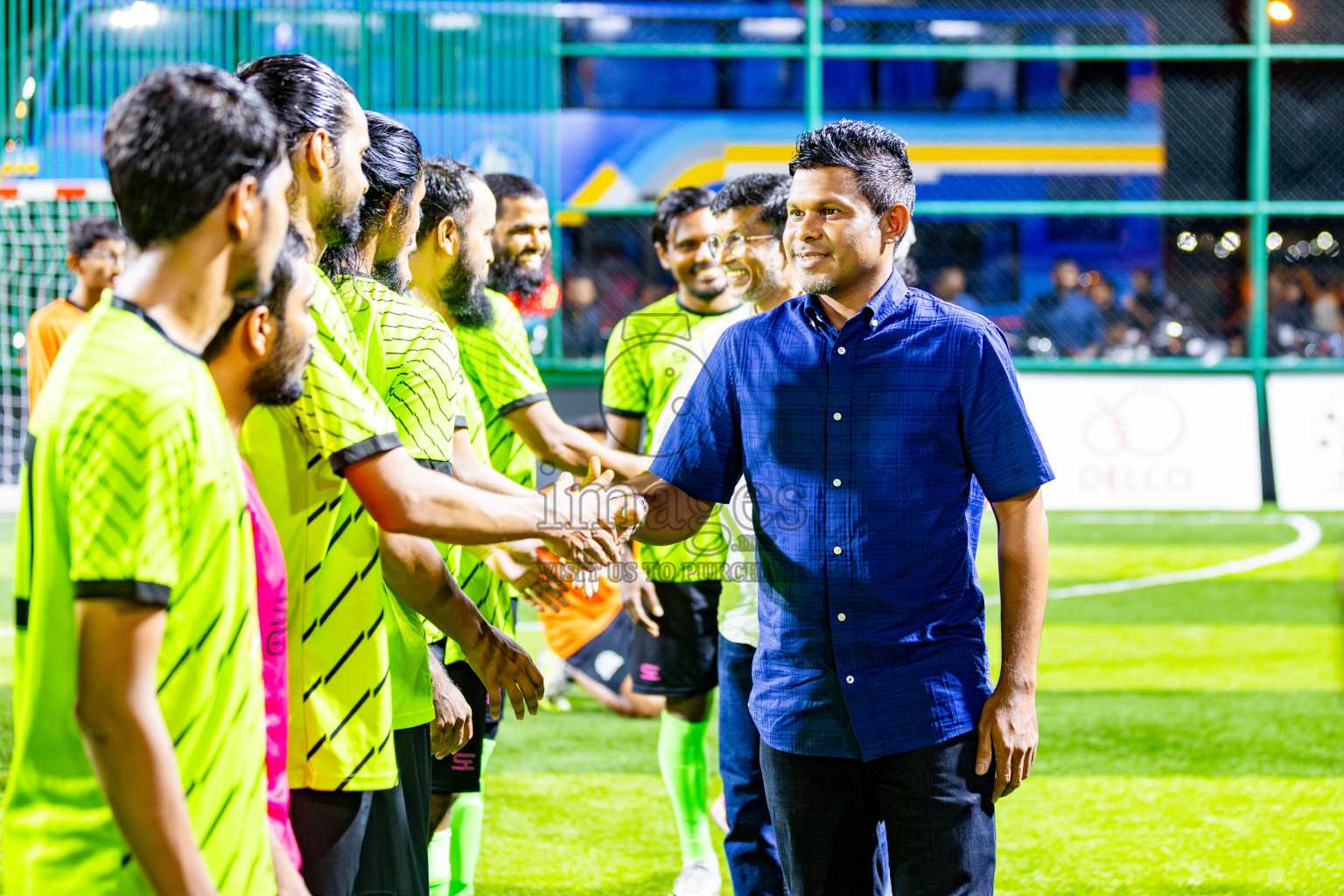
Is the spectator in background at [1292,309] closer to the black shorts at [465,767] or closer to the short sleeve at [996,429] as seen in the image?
the black shorts at [465,767]

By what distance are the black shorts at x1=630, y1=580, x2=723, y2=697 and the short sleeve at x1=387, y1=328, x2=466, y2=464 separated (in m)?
2.03

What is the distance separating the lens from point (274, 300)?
68.1 inches

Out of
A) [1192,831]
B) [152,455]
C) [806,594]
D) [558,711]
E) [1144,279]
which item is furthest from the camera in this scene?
[1144,279]

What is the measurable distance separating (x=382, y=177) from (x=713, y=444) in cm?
87

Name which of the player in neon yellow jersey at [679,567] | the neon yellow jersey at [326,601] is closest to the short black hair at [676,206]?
the player in neon yellow jersey at [679,567]

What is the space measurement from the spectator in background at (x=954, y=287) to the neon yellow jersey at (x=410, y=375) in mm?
11455

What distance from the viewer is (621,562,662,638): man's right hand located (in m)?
4.43

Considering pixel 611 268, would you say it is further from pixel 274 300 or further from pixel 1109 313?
pixel 274 300

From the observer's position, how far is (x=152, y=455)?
1.41 metres

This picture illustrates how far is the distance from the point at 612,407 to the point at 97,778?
3630mm

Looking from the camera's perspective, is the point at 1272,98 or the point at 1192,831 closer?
the point at 1192,831

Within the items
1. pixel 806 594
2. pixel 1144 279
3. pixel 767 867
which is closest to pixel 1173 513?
pixel 1144 279

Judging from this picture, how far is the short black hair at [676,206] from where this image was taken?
520cm

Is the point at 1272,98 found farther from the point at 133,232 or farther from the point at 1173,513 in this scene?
the point at 133,232
